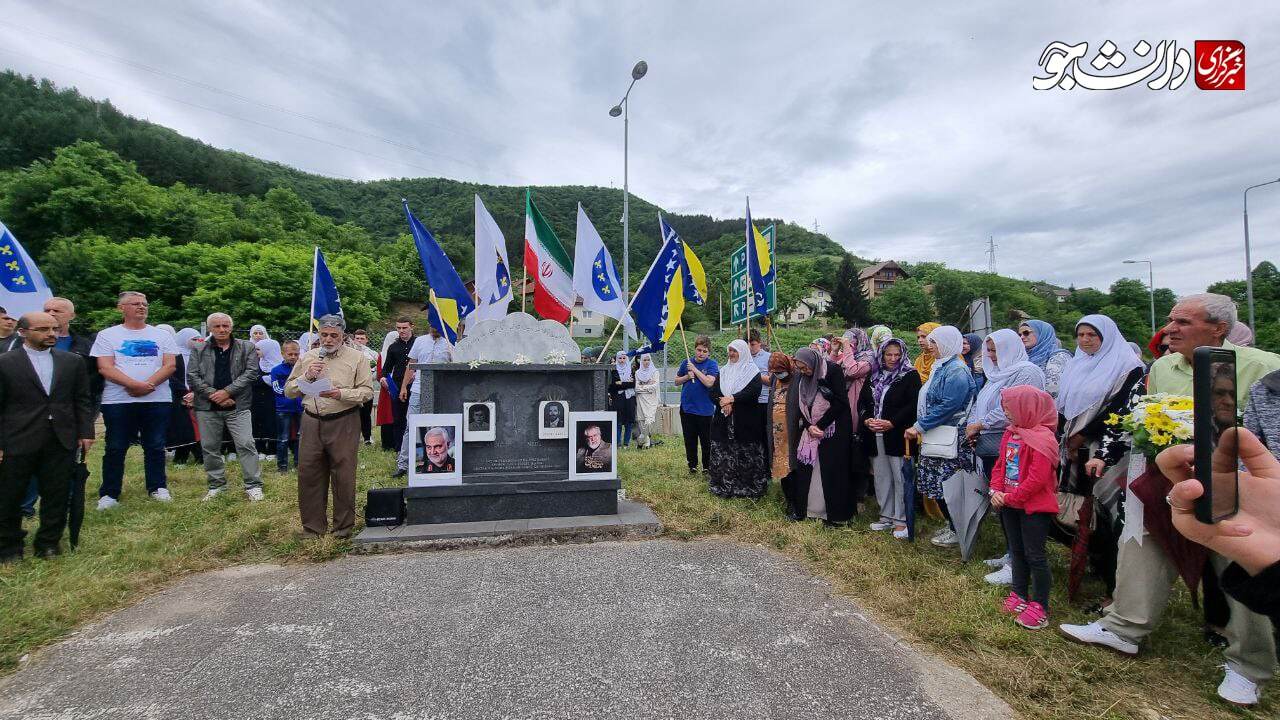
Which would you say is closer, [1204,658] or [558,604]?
[1204,658]

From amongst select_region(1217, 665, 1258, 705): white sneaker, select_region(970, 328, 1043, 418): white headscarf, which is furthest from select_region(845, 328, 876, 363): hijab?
select_region(1217, 665, 1258, 705): white sneaker

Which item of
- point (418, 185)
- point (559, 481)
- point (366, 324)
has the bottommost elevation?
point (559, 481)

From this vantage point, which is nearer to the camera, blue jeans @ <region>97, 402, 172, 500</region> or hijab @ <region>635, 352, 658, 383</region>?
blue jeans @ <region>97, 402, 172, 500</region>

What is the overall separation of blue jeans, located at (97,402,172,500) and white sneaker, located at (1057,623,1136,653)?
752 cm

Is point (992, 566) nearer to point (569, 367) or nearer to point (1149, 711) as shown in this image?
point (1149, 711)

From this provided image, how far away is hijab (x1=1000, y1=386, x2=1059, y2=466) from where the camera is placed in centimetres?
310

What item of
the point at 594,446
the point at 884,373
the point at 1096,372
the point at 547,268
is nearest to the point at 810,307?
the point at 547,268

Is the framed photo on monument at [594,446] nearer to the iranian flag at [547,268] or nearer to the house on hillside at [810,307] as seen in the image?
the iranian flag at [547,268]

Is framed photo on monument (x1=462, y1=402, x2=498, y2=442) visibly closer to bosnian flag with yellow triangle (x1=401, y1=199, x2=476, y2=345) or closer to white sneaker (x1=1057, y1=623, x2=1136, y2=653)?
bosnian flag with yellow triangle (x1=401, y1=199, x2=476, y2=345)

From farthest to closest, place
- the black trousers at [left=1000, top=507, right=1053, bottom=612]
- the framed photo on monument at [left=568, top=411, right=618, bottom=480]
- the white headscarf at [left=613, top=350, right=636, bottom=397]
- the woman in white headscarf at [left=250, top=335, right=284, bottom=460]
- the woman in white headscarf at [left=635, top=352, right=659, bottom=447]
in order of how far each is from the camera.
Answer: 1. the woman in white headscarf at [left=635, top=352, right=659, bottom=447]
2. the white headscarf at [left=613, top=350, right=636, bottom=397]
3. the woman in white headscarf at [left=250, top=335, right=284, bottom=460]
4. the framed photo on monument at [left=568, top=411, right=618, bottom=480]
5. the black trousers at [left=1000, top=507, right=1053, bottom=612]

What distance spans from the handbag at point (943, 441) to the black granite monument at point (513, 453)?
8.78 feet

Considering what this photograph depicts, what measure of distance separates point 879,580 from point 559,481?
2756 mm

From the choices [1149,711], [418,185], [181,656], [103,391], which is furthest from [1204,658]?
[418,185]

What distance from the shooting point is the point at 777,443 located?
232 inches
